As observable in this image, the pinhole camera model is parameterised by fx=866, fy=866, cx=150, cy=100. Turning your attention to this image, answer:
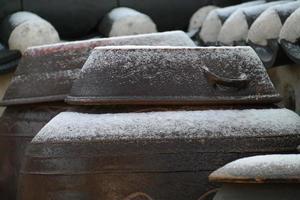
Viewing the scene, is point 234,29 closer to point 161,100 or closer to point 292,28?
point 292,28

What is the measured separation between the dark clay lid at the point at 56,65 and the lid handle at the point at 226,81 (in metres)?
1.07

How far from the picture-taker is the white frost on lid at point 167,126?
3.37 m

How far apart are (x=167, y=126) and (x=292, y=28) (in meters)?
1.79

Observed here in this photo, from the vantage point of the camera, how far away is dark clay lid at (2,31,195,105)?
468 cm

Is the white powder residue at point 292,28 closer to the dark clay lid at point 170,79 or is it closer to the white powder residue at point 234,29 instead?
the white powder residue at point 234,29

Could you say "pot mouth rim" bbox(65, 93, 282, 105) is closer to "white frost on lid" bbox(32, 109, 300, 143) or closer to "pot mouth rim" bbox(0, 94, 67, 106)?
"white frost on lid" bbox(32, 109, 300, 143)

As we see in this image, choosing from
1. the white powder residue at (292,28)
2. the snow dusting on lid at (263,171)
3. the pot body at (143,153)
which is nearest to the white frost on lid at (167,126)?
the pot body at (143,153)

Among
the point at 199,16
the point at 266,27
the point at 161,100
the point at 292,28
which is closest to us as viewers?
the point at 161,100

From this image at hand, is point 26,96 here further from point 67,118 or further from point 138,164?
point 138,164

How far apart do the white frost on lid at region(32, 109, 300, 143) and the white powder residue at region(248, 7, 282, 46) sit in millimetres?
1920

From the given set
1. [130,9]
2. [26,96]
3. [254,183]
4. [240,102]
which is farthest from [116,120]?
[130,9]

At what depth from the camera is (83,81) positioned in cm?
363

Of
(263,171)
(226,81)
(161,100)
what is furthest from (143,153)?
(263,171)

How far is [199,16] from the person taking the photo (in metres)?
7.80
